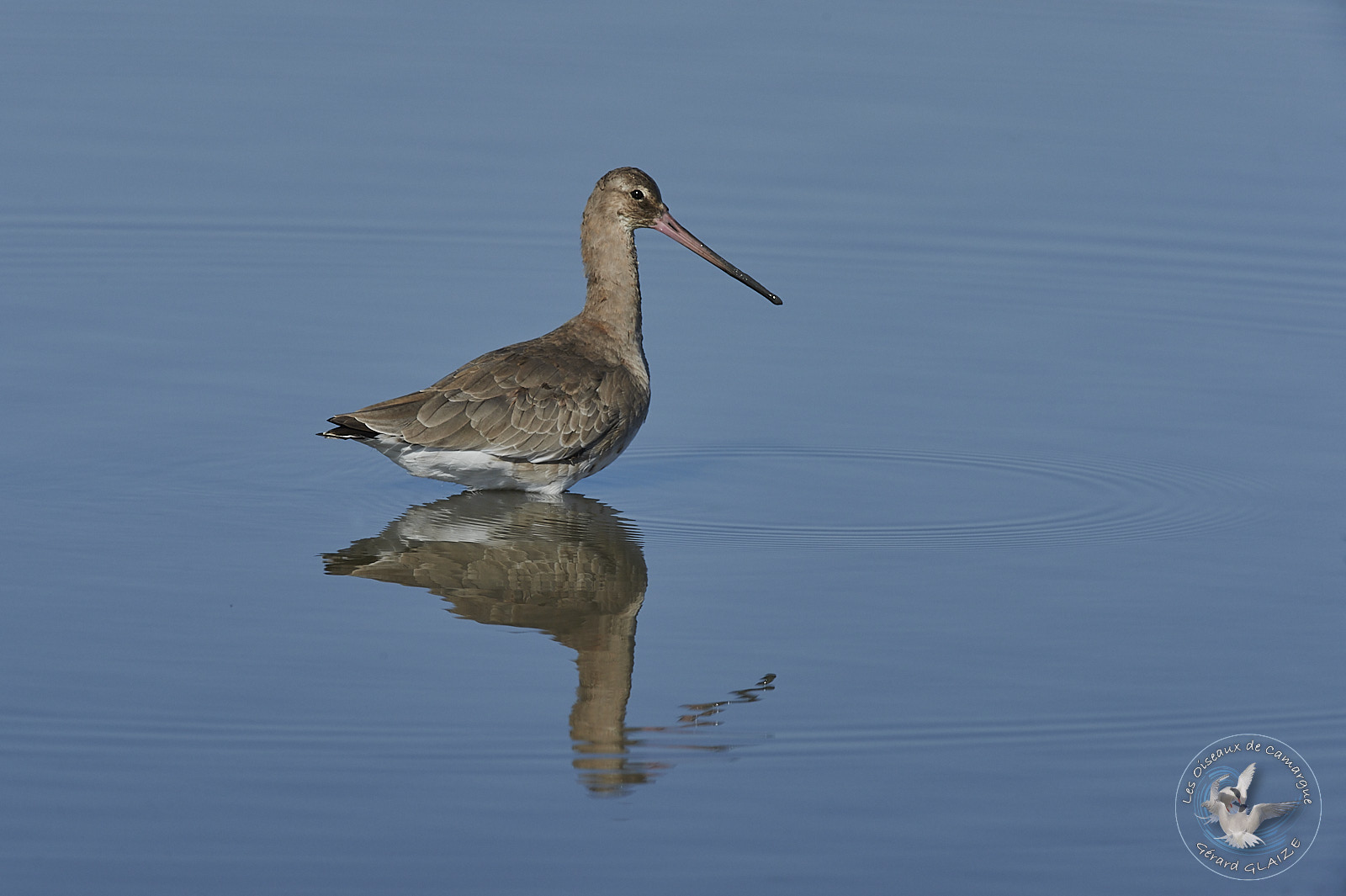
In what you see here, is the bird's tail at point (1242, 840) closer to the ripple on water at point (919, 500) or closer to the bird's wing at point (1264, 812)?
the bird's wing at point (1264, 812)

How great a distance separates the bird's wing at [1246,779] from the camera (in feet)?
21.6

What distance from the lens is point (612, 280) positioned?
10805mm

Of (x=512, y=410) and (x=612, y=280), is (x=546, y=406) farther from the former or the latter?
(x=612, y=280)

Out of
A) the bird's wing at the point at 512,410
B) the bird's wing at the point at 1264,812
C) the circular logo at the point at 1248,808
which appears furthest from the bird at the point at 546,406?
the bird's wing at the point at 1264,812

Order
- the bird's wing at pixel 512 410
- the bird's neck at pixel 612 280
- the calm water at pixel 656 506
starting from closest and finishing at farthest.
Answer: the calm water at pixel 656 506, the bird's wing at pixel 512 410, the bird's neck at pixel 612 280

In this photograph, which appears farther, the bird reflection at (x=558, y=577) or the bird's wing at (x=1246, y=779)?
the bird reflection at (x=558, y=577)

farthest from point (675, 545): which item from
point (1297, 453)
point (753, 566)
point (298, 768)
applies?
point (1297, 453)

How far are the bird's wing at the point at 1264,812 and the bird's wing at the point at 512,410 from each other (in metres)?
4.38

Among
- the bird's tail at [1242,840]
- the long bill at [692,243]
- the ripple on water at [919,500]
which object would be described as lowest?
the bird's tail at [1242,840]

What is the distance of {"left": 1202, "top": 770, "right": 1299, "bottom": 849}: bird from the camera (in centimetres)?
643

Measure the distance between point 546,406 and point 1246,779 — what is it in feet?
14.7

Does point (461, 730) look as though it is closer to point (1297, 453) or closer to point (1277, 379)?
point (1297, 453)

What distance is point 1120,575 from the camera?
8664 millimetres

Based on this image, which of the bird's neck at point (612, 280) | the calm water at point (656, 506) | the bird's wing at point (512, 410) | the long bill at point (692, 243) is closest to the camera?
the calm water at point (656, 506)
